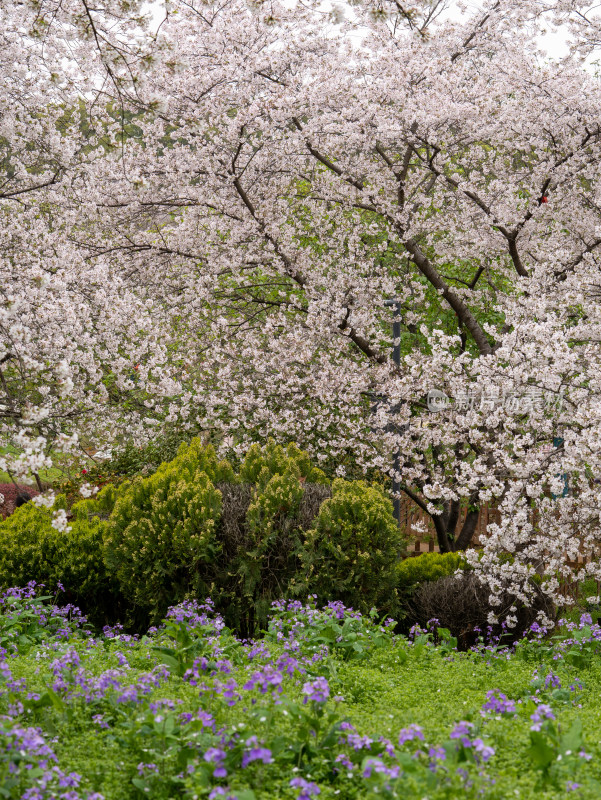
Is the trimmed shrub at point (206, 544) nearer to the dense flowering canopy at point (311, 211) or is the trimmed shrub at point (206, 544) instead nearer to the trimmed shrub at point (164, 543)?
the trimmed shrub at point (164, 543)

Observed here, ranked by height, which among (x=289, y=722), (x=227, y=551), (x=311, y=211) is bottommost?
(x=289, y=722)

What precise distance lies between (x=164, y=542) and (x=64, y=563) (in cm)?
100

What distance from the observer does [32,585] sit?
6270mm

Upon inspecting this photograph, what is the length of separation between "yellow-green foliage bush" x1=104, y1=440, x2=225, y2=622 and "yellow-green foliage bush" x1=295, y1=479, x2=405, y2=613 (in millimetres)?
783

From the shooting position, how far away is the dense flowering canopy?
7703mm

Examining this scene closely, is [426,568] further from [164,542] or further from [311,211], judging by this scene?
[311,211]

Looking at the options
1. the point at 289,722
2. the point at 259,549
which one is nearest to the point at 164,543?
the point at 259,549

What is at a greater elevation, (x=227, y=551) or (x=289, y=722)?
(x=227, y=551)

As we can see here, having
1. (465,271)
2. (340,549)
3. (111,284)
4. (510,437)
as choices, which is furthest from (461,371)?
(465,271)

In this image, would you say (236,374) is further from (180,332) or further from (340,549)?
(340,549)

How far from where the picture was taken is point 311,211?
9.91 meters

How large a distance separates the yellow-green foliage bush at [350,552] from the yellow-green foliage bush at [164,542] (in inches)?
30.8

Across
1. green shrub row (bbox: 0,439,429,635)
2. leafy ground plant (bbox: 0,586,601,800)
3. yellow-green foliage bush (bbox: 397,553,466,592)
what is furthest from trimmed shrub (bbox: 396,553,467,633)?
leafy ground plant (bbox: 0,586,601,800)

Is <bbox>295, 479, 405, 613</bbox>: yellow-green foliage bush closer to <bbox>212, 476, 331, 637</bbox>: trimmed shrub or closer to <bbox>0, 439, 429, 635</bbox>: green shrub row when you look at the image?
<bbox>0, 439, 429, 635</bbox>: green shrub row
